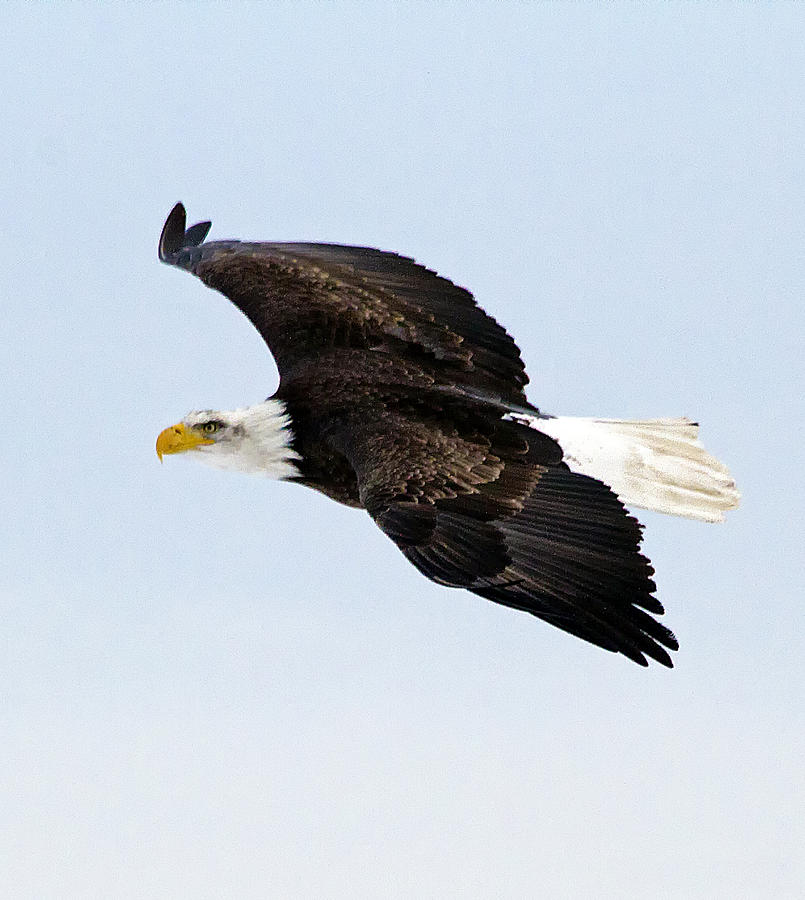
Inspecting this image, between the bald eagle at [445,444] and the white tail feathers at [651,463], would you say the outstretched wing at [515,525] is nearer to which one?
the bald eagle at [445,444]

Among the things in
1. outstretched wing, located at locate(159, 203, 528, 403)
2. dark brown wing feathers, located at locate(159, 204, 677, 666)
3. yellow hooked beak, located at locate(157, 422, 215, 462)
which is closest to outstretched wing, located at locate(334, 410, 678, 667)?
dark brown wing feathers, located at locate(159, 204, 677, 666)

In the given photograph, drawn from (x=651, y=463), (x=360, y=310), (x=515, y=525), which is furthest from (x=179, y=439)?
(x=651, y=463)

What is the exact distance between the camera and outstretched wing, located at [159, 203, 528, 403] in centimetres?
756

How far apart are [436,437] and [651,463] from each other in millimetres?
1308

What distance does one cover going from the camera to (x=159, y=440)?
25.9 ft

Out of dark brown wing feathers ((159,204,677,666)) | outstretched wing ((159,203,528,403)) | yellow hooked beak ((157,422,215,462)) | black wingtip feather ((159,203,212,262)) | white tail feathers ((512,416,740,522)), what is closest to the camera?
dark brown wing feathers ((159,204,677,666))

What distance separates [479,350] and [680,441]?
108 cm

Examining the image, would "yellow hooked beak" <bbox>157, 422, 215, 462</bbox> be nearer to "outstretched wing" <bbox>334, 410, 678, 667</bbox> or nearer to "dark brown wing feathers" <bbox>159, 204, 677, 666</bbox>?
"dark brown wing feathers" <bbox>159, 204, 677, 666</bbox>

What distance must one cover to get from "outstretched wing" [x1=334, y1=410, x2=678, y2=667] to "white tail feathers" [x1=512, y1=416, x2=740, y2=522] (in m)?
0.60

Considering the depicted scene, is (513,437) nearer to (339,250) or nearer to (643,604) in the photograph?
(643,604)

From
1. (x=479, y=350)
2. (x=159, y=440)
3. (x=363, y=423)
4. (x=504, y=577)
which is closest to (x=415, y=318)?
(x=479, y=350)

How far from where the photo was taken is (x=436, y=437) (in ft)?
22.4

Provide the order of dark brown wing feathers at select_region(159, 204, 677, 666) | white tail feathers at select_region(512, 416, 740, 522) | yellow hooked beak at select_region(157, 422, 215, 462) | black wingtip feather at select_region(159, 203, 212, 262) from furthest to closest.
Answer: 1. black wingtip feather at select_region(159, 203, 212, 262)
2. yellow hooked beak at select_region(157, 422, 215, 462)
3. white tail feathers at select_region(512, 416, 740, 522)
4. dark brown wing feathers at select_region(159, 204, 677, 666)

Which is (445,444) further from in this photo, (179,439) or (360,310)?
(179,439)
